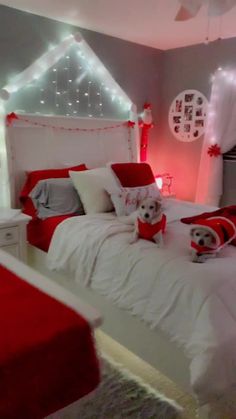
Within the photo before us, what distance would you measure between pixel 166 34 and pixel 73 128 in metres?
1.32

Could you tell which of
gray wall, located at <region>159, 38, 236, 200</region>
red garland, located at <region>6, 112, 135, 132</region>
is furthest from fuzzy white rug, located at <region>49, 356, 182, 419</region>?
gray wall, located at <region>159, 38, 236, 200</region>

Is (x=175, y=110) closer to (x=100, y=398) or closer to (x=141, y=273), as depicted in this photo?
(x=141, y=273)

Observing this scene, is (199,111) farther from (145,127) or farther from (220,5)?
(220,5)

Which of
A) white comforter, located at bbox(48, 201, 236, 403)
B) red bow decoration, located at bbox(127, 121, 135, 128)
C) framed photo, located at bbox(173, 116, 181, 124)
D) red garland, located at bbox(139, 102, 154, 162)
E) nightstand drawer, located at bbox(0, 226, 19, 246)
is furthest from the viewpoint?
framed photo, located at bbox(173, 116, 181, 124)

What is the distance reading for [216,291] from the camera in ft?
5.41

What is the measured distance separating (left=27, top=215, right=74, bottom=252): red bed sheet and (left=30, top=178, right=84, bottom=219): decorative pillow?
0.19 ft

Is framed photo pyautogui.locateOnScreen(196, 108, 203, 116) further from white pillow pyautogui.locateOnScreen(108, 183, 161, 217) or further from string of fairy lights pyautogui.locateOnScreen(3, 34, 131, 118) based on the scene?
white pillow pyautogui.locateOnScreen(108, 183, 161, 217)

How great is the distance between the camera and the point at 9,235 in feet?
8.39

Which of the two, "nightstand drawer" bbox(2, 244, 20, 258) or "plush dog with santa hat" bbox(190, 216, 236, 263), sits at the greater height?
"plush dog with santa hat" bbox(190, 216, 236, 263)

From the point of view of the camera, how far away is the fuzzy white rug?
1710 millimetres

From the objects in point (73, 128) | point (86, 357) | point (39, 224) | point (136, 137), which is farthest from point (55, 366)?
point (136, 137)

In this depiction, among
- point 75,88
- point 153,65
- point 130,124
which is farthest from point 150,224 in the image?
point 153,65

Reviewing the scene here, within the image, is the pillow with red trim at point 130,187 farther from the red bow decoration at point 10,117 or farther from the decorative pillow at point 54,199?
the red bow decoration at point 10,117

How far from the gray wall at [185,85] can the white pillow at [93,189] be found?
1.59 meters
